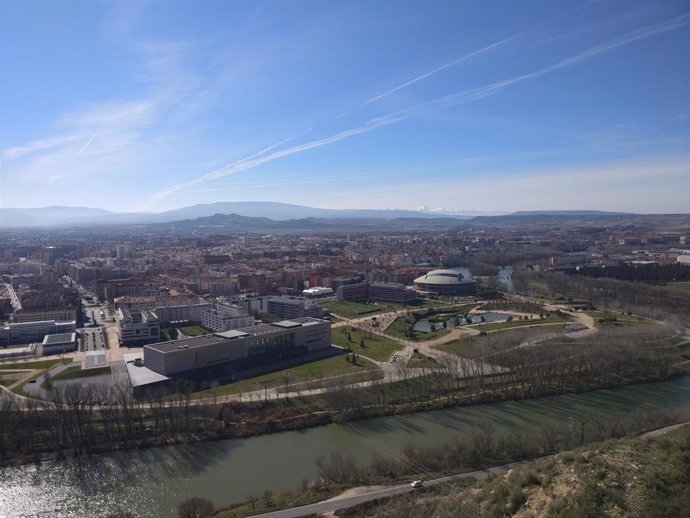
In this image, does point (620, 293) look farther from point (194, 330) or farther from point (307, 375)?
point (194, 330)

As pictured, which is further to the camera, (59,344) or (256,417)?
(59,344)

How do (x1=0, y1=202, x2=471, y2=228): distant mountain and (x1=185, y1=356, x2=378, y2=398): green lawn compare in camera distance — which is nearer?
(x1=185, y1=356, x2=378, y2=398): green lawn

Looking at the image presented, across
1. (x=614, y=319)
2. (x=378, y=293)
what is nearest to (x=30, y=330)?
(x=378, y=293)

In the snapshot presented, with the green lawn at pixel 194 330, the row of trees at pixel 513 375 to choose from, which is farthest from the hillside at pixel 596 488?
the green lawn at pixel 194 330

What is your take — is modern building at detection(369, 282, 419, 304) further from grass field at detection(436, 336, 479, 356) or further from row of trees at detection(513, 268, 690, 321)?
grass field at detection(436, 336, 479, 356)

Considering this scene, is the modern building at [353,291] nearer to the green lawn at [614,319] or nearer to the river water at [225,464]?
the green lawn at [614,319]

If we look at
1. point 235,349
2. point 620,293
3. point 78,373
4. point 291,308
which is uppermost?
point 235,349

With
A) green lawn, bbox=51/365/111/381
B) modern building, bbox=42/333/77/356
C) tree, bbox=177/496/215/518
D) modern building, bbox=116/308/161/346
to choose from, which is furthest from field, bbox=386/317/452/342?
tree, bbox=177/496/215/518
